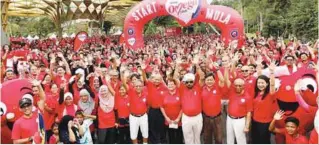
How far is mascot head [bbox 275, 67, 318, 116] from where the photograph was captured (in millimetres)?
5234

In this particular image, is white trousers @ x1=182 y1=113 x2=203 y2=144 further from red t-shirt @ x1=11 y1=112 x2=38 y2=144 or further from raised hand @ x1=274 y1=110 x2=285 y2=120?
red t-shirt @ x1=11 y1=112 x2=38 y2=144

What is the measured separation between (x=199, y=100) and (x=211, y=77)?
333 millimetres

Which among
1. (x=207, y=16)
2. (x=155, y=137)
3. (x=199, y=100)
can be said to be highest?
(x=207, y=16)

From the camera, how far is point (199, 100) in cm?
576

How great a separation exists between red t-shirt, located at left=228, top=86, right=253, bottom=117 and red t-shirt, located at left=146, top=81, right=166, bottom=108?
41.3 inches

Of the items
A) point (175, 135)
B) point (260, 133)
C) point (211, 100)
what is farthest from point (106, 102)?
point (260, 133)

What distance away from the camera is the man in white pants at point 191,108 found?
5.74 meters

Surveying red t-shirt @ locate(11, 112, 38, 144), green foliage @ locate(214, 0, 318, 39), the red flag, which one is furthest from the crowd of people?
green foliage @ locate(214, 0, 318, 39)

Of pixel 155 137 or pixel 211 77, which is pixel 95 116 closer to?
pixel 155 137

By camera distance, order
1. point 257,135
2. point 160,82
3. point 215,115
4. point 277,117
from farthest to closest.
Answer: point 160,82, point 215,115, point 257,135, point 277,117

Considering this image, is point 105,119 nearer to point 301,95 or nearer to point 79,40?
point 301,95

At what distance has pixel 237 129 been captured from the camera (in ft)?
18.1

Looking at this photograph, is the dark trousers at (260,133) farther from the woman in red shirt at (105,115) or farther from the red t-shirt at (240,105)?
the woman in red shirt at (105,115)

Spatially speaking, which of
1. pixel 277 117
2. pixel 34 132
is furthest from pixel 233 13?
pixel 34 132
